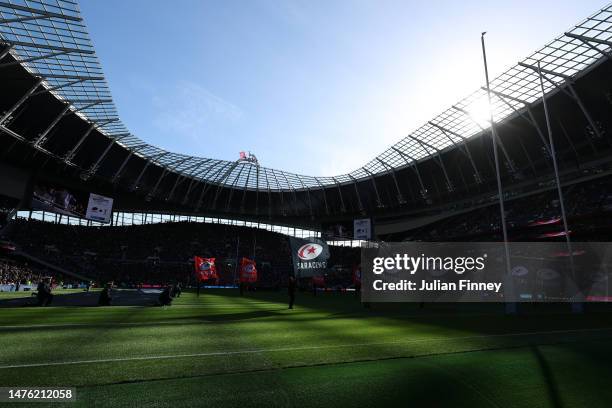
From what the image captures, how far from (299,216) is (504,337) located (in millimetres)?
77539

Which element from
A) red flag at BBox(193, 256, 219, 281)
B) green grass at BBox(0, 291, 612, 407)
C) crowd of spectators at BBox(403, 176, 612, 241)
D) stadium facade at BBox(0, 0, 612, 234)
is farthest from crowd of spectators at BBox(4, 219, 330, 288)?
green grass at BBox(0, 291, 612, 407)

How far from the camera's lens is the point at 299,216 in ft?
290

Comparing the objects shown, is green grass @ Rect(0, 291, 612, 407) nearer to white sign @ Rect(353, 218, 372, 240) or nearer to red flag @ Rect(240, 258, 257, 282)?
red flag @ Rect(240, 258, 257, 282)

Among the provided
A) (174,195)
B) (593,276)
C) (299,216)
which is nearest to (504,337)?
(593,276)

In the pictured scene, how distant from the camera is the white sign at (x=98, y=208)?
170 ft

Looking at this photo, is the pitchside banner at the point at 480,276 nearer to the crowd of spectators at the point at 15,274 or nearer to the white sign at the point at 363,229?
the white sign at the point at 363,229

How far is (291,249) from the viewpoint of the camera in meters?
19.5

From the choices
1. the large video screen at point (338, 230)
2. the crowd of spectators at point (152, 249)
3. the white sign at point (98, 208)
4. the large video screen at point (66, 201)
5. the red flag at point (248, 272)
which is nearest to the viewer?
the red flag at point (248, 272)

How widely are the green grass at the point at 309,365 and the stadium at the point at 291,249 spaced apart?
0.06m

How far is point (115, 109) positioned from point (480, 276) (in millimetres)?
46548

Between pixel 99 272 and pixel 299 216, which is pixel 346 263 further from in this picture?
pixel 99 272

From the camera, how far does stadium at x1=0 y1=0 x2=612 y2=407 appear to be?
6.62 meters

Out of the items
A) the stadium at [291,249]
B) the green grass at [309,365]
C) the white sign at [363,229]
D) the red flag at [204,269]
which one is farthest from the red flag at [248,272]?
the white sign at [363,229]

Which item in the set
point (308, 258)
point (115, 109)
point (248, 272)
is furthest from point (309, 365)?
point (115, 109)
